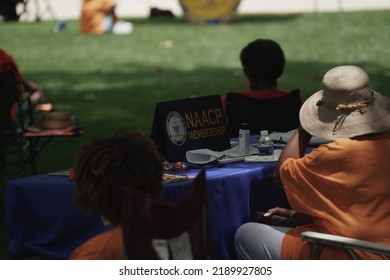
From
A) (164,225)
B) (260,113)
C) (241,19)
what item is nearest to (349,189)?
(164,225)

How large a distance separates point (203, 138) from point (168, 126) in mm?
266

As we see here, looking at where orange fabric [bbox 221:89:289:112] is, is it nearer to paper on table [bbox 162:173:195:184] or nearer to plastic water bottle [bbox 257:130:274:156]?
plastic water bottle [bbox 257:130:274:156]

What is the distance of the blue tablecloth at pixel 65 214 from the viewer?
4.67 m

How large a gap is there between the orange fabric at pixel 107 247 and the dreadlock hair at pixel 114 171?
0.25 ft

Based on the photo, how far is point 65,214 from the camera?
4680 mm

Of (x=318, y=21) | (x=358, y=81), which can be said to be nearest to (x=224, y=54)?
(x=318, y=21)

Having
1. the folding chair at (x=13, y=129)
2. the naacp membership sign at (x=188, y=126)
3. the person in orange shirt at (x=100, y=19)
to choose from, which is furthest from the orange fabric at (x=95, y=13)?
the naacp membership sign at (x=188, y=126)

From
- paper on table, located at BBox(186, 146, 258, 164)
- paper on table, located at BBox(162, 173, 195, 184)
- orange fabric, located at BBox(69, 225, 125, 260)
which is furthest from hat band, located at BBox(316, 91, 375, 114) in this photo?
orange fabric, located at BBox(69, 225, 125, 260)

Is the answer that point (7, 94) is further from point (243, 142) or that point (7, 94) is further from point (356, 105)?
point (356, 105)

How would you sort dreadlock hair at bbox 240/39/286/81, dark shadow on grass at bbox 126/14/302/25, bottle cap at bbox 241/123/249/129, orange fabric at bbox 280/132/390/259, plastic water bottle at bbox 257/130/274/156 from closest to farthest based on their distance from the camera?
orange fabric at bbox 280/132/390/259 < plastic water bottle at bbox 257/130/274/156 < bottle cap at bbox 241/123/249/129 < dreadlock hair at bbox 240/39/286/81 < dark shadow on grass at bbox 126/14/302/25

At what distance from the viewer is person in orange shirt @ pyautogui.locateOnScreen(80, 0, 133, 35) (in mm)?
19766

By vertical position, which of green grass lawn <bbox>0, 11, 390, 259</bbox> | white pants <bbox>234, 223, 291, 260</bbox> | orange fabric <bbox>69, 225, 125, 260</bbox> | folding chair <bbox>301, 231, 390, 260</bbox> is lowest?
green grass lawn <bbox>0, 11, 390, 259</bbox>

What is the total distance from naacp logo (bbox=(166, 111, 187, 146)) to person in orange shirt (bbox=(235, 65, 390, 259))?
834mm
